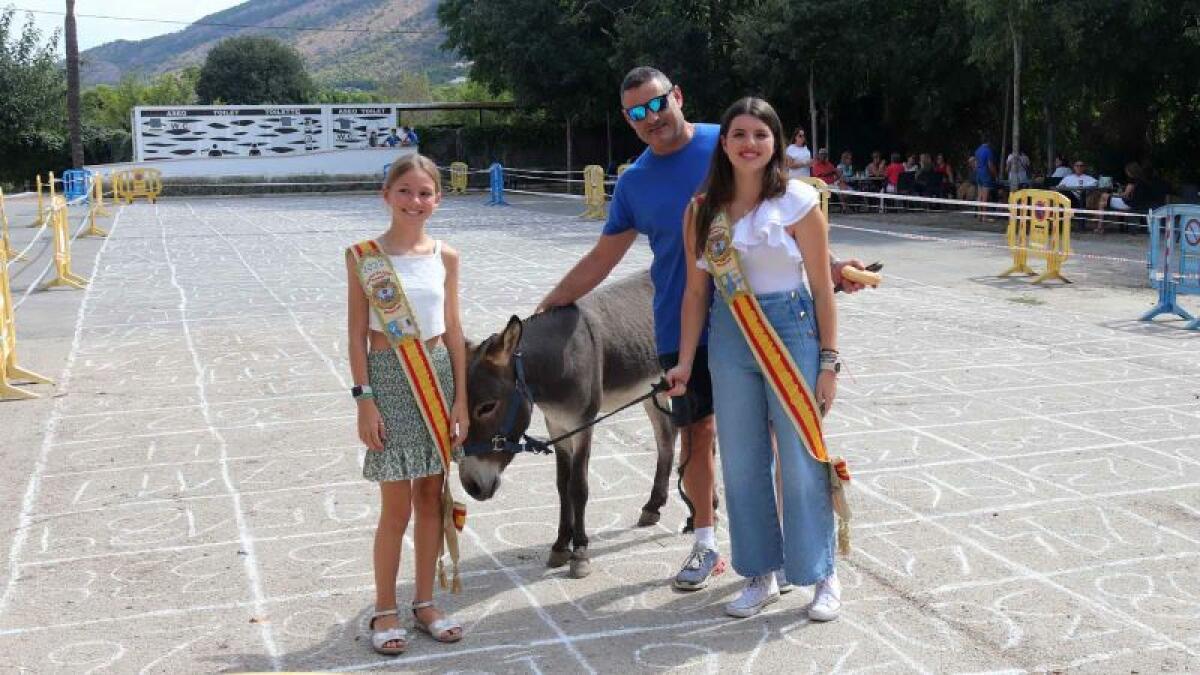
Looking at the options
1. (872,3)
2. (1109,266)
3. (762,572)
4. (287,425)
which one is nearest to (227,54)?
(872,3)

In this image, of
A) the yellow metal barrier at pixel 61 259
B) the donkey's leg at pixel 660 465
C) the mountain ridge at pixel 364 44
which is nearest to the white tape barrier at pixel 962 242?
the donkey's leg at pixel 660 465

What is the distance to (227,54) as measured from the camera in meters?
68.5

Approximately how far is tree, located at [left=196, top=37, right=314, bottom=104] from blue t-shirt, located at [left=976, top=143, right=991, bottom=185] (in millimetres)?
50277

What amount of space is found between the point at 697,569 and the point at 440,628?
1107 millimetres

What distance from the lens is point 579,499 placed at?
17.9 ft

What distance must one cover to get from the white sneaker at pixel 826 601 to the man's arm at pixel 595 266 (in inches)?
60.4

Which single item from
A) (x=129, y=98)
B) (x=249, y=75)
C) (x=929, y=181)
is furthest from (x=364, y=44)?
(x=929, y=181)

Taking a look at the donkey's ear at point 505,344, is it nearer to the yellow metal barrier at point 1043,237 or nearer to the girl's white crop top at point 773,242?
the girl's white crop top at point 773,242

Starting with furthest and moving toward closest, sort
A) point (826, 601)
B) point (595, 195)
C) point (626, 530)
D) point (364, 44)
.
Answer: point (364, 44), point (595, 195), point (626, 530), point (826, 601)

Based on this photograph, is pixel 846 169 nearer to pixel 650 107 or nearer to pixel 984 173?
pixel 984 173

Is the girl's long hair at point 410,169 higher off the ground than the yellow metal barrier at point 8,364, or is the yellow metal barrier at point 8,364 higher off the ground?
the girl's long hair at point 410,169

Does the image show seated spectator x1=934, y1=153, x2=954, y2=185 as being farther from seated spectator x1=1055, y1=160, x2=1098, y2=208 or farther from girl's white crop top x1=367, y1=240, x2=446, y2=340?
girl's white crop top x1=367, y1=240, x2=446, y2=340

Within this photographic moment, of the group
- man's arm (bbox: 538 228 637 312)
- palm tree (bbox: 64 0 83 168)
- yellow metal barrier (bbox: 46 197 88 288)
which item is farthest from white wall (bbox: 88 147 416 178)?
man's arm (bbox: 538 228 637 312)

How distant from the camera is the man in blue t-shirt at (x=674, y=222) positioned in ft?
16.5
